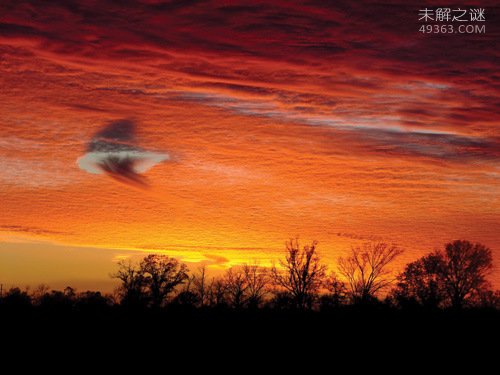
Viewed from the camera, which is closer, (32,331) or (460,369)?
(460,369)

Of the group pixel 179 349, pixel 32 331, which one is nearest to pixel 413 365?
pixel 179 349

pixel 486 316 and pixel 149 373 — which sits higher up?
pixel 486 316

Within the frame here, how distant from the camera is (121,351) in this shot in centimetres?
3684

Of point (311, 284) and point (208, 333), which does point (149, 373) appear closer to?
point (208, 333)

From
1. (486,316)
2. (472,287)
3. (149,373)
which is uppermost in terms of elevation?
(472,287)

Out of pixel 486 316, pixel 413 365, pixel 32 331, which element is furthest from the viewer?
pixel 486 316

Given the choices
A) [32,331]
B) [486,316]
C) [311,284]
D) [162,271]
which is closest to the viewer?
[32,331]

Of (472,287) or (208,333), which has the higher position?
(472,287)

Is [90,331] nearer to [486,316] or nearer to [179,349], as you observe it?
[179,349]

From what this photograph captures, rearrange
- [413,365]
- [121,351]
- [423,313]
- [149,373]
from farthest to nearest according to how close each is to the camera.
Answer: [423,313]
[121,351]
[413,365]
[149,373]

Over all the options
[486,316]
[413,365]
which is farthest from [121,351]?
[486,316]

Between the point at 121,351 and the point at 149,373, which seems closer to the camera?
the point at 149,373

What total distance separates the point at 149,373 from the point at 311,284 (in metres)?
40.8

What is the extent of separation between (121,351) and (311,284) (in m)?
36.4
